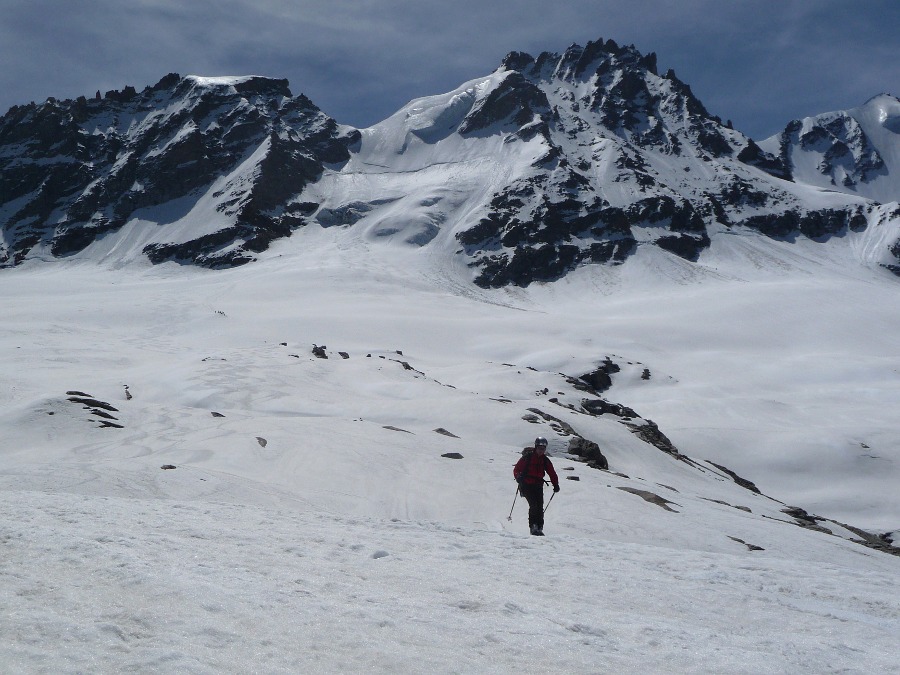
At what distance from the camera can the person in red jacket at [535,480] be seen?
11727 millimetres

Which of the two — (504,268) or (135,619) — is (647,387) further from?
(504,268)

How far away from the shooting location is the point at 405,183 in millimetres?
158750

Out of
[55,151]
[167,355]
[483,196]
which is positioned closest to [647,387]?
[167,355]

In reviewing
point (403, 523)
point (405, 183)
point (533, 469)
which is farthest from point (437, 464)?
point (405, 183)

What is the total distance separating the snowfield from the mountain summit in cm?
8592

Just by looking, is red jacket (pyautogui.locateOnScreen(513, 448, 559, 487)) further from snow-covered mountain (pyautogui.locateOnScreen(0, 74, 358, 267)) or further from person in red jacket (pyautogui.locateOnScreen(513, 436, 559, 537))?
snow-covered mountain (pyautogui.locateOnScreen(0, 74, 358, 267))

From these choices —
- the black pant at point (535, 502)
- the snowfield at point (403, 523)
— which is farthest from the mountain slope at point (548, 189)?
the black pant at point (535, 502)

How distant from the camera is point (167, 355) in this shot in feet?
140

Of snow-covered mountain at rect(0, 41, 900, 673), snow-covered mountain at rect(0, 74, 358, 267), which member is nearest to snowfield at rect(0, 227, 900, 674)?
snow-covered mountain at rect(0, 41, 900, 673)

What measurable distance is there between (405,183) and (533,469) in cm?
15260

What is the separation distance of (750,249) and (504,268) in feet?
185

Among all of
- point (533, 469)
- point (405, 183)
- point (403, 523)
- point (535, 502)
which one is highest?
point (405, 183)

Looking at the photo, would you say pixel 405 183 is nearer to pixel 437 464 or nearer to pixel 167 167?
pixel 167 167

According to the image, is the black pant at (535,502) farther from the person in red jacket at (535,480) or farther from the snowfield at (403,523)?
the snowfield at (403,523)
